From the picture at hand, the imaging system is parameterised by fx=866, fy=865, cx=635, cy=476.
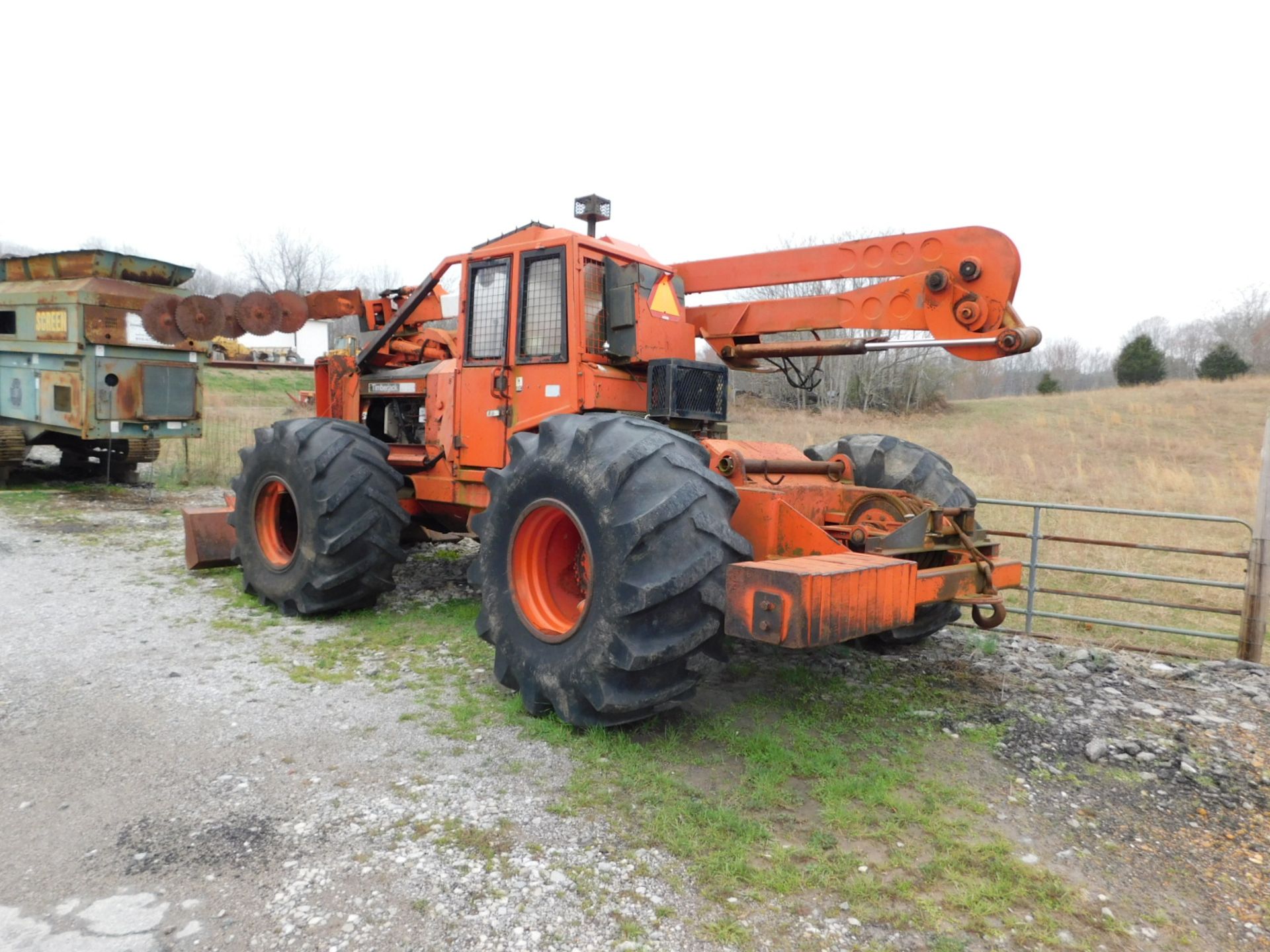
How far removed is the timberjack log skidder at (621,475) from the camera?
3.69 meters

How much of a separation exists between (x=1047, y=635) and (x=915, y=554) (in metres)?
2.48

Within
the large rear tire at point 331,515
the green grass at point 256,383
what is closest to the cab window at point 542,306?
the large rear tire at point 331,515

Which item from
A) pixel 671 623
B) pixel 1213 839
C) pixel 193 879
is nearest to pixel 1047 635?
pixel 1213 839

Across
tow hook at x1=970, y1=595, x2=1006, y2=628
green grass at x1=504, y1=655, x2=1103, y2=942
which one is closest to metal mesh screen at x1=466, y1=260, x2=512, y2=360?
green grass at x1=504, y1=655, x2=1103, y2=942

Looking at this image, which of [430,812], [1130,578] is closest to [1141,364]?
[1130,578]

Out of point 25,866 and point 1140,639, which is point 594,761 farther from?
point 1140,639

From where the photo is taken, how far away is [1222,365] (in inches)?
1500

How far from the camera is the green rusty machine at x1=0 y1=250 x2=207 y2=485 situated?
11.5m

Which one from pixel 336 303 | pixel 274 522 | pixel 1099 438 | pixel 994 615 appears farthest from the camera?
pixel 1099 438

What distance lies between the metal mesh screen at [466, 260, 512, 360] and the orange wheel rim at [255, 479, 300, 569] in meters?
1.94

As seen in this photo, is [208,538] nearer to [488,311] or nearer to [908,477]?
[488,311]

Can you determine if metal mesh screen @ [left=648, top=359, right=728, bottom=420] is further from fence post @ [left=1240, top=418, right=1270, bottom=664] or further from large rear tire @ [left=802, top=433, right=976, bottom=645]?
fence post @ [left=1240, top=418, right=1270, bottom=664]

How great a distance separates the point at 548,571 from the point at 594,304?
1.78m

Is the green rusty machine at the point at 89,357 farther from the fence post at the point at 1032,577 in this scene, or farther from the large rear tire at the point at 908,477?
the fence post at the point at 1032,577
